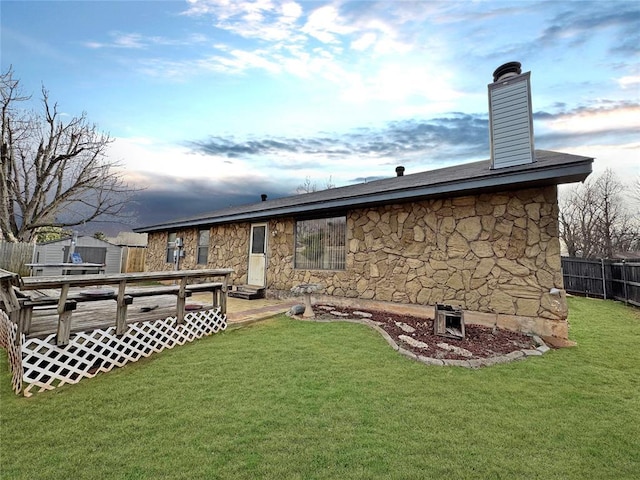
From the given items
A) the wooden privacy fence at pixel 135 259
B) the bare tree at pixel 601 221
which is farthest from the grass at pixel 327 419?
the bare tree at pixel 601 221

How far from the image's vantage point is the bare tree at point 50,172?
14.1 meters

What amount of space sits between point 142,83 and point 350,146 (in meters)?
10.1

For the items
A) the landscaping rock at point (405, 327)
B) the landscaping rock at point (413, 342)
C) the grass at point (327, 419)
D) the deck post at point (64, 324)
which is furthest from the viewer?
the landscaping rock at point (405, 327)

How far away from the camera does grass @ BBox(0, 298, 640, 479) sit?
75.2 inches

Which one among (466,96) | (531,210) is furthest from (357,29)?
(531,210)

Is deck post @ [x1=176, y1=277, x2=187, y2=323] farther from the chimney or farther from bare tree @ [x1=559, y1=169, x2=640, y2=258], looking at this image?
bare tree @ [x1=559, y1=169, x2=640, y2=258]

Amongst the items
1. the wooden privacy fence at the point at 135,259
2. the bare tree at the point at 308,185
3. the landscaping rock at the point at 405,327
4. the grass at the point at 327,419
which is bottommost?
the grass at the point at 327,419

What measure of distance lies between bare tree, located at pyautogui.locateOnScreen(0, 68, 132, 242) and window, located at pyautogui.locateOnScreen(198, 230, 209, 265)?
28.6ft

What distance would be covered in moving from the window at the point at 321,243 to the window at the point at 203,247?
4.69 metres

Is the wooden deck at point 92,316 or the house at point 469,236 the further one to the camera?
the house at point 469,236

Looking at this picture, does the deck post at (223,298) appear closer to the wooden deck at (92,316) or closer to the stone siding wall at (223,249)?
the wooden deck at (92,316)

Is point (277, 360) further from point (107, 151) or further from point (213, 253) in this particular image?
point (107, 151)

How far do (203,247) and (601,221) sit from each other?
74.1 ft

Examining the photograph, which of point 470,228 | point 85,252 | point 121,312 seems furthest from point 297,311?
point 85,252
